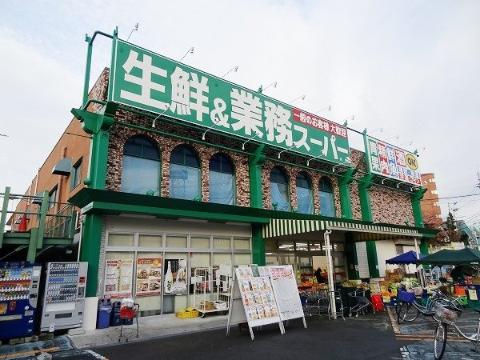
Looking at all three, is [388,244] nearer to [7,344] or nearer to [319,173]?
[319,173]

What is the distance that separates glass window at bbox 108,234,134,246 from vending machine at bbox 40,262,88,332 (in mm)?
1544

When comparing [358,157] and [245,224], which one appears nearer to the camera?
[245,224]

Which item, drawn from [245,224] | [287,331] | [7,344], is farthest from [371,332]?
[7,344]

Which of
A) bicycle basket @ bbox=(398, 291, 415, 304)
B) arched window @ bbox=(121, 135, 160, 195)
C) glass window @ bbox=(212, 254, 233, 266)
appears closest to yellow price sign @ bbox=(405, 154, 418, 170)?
bicycle basket @ bbox=(398, 291, 415, 304)

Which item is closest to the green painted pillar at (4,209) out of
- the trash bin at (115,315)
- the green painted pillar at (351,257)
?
the trash bin at (115,315)

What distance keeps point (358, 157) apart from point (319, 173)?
416 centimetres

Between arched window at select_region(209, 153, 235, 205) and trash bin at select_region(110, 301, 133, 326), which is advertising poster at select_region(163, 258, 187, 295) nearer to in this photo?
trash bin at select_region(110, 301, 133, 326)

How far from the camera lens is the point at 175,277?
1233cm

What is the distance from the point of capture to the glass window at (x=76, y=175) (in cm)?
1388

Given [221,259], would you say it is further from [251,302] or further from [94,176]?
[94,176]

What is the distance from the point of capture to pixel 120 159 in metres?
11.8

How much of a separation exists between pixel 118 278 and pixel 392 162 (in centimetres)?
1902

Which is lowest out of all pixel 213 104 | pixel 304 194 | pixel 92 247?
pixel 92 247

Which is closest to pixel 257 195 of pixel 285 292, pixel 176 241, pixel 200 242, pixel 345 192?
pixel 200 242
